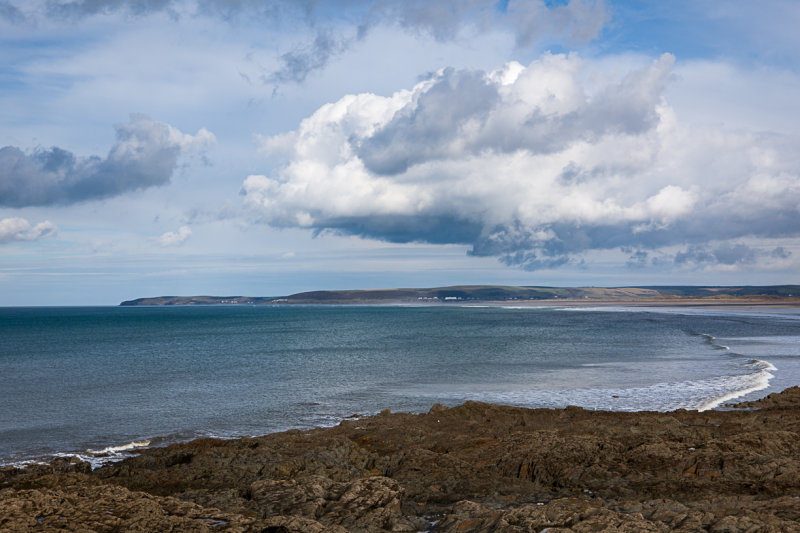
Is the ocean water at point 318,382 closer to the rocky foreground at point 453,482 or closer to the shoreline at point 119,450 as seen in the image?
the shoreline at point 119,450

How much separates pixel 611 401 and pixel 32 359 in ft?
155

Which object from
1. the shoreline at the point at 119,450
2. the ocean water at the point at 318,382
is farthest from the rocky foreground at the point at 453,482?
the ocean water at the point at 318,382

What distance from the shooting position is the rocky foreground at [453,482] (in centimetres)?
934

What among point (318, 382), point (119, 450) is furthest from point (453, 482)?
point (318, 382)

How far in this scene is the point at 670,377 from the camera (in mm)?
34750

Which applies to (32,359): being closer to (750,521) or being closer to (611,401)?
(611,401)

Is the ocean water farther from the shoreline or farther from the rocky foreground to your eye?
the rocky foreground

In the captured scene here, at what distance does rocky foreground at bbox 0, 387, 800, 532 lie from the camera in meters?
9.34

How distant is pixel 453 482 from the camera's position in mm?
12938

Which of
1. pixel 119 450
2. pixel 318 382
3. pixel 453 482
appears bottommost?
pixel 318 382

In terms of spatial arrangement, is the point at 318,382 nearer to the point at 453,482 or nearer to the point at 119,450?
the point at 119,450

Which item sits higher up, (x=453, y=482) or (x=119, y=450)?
(x=453, y=482)

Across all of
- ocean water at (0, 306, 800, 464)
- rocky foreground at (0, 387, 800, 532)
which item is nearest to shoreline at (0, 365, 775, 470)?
ocean water at (0, 306, 800, 464)

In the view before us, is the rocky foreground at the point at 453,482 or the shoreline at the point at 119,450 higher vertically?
the rocky foreground at the point at 453,482
